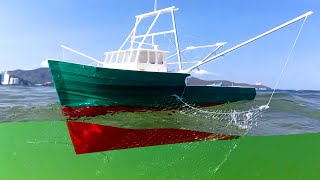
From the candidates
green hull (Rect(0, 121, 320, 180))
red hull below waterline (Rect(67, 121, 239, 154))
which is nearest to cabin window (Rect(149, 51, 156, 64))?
red hull below waterline (Rect(67, 121, 239, 154))

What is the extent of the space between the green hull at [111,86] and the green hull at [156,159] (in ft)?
8.29

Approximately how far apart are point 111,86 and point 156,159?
190 inches

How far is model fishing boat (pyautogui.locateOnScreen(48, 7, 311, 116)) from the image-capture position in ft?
57.1

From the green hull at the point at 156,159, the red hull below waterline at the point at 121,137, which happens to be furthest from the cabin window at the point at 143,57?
the green hull at the point at 156,159

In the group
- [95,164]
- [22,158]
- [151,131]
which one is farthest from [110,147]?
[22,158]

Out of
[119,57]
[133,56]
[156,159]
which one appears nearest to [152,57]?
[133,56]

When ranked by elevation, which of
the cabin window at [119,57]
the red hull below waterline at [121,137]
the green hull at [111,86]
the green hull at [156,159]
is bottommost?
the green hull at [156,159]

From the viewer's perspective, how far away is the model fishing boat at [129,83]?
17406mm

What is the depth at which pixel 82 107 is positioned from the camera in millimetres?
18109

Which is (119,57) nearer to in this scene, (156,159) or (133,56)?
(133,56)

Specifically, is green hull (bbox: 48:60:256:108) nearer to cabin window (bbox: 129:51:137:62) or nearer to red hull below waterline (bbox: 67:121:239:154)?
red hull below waterline (bbox: 67:121:239:154)

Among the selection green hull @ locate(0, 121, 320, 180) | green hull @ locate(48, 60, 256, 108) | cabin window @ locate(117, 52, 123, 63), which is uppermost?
cabin window @ locate(117, 52, 123, 63)

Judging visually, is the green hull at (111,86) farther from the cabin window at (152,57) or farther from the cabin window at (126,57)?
the cabin window at (126,57)

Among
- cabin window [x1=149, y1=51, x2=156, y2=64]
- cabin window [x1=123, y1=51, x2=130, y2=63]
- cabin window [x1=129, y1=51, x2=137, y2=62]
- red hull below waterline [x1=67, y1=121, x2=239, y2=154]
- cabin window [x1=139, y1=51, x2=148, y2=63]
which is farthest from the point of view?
cabin window [x1=123, y1=51, x2=130, y2=63]
